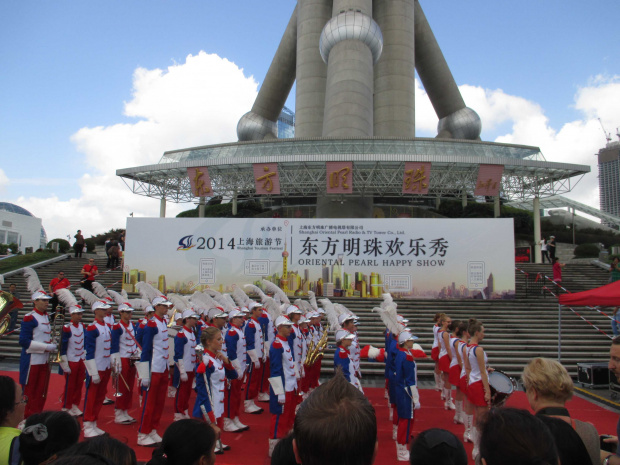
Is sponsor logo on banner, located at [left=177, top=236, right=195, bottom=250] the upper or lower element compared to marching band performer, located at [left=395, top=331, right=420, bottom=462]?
upper

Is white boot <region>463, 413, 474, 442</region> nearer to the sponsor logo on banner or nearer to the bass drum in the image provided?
the bass drum

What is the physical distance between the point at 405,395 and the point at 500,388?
45.9 inches

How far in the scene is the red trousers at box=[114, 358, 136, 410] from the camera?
7090 mm

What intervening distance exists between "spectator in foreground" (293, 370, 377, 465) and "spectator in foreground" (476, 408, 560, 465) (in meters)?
0.58

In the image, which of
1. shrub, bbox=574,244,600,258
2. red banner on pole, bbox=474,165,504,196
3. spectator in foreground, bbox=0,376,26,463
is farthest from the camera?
shrub, bbox=574,244,600,258

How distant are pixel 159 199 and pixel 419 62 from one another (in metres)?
24.7

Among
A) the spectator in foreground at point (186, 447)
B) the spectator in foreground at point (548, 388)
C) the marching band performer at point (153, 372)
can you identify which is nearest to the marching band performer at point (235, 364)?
the marching band performer at point (153, 372)

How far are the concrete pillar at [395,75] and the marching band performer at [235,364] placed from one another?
28097 millimetres

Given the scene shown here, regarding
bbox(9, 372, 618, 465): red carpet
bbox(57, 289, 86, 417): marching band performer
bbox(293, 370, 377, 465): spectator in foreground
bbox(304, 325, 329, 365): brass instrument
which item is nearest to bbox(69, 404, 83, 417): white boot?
bbox(57, 289, 86, 417): marching band performer

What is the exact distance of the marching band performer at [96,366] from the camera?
6477 millimetres

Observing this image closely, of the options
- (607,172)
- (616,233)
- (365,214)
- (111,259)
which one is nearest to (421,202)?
(365,214)

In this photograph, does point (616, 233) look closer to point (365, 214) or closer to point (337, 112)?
point (365, 214)

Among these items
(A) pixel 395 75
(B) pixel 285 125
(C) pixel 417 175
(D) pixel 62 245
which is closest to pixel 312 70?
(A) pixel 395 75

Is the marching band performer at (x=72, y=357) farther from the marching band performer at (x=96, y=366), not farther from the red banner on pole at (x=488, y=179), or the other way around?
the red banner on pole at (x=488, y=179)
